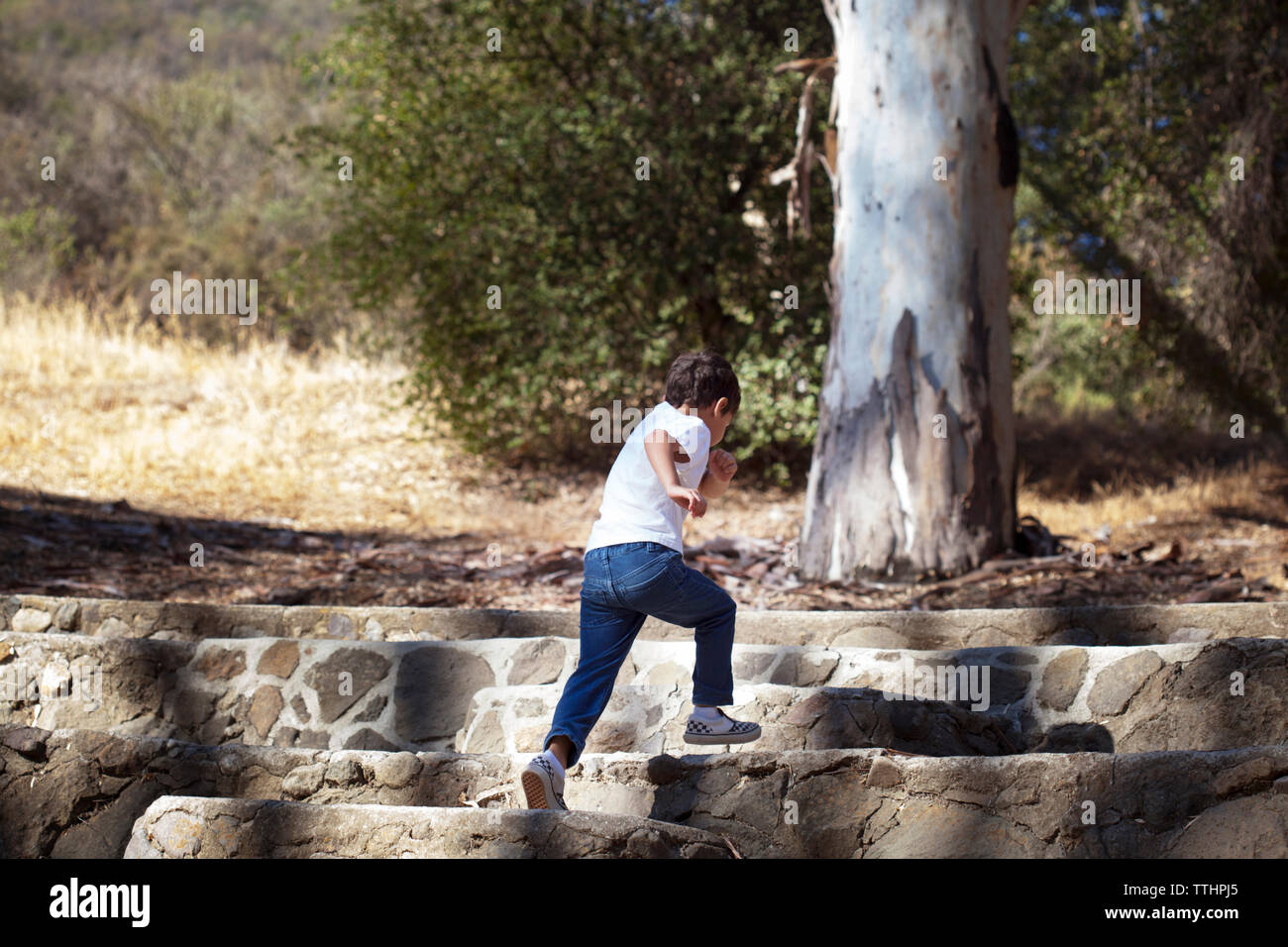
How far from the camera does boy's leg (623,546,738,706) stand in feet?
12.7

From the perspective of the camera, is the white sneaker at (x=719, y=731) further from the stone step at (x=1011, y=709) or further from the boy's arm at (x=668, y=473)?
the boy's arm at (x=668, y=473)

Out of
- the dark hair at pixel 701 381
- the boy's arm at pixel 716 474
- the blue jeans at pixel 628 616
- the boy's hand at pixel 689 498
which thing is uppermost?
the dark hair at pixel 701 381

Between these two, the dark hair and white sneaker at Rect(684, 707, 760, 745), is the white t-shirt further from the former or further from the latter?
white sneaker at Rect(684, 707, 760, 745)

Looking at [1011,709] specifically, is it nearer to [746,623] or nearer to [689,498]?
[746,623]

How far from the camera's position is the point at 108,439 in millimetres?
11938

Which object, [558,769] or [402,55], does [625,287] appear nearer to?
[402,55]

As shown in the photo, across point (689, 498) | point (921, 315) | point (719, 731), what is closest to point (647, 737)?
point (719, 731)

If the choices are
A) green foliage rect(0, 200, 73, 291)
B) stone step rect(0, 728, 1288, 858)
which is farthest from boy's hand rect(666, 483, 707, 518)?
green foliage rect(0, 200, 73, 291)

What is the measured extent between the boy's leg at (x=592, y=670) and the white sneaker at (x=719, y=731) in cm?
35

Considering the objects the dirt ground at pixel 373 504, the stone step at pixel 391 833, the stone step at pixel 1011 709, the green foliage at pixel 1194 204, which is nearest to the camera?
the stone step at pixel 391 833

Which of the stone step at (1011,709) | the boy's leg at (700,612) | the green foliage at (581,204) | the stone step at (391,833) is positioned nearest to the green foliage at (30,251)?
the green foliage at (581,204)

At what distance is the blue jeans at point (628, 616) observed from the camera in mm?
3830

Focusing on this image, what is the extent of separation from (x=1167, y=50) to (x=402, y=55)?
24.5ft

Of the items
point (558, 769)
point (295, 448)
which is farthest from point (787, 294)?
point (558, 769)
